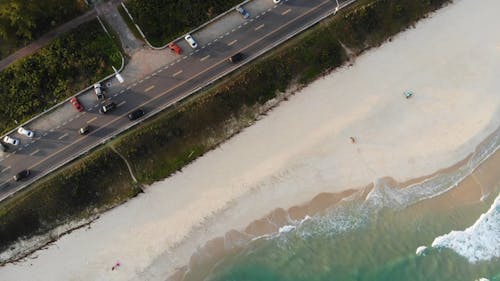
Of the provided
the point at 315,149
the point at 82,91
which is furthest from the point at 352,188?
the point at 82,91

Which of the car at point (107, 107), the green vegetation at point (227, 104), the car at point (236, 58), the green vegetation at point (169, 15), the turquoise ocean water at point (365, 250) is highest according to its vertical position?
the green vegetation at point (169, 15)

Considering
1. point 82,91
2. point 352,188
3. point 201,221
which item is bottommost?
point 352,188

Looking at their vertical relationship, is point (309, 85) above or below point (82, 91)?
below

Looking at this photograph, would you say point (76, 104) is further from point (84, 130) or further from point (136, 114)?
point (136, 114)

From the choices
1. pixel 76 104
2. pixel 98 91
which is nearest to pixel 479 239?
pixel 98 91

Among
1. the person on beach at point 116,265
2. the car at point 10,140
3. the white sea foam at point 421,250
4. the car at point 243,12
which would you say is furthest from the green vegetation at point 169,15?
the white sea foam at point 421,250

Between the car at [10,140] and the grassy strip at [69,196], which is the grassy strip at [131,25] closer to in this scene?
the grassy strip at [69,196]

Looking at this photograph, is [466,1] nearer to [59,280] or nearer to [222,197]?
[222,197]

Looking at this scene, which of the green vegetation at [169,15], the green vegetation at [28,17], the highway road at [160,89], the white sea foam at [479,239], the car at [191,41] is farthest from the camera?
the white sea foam at [479,239]
